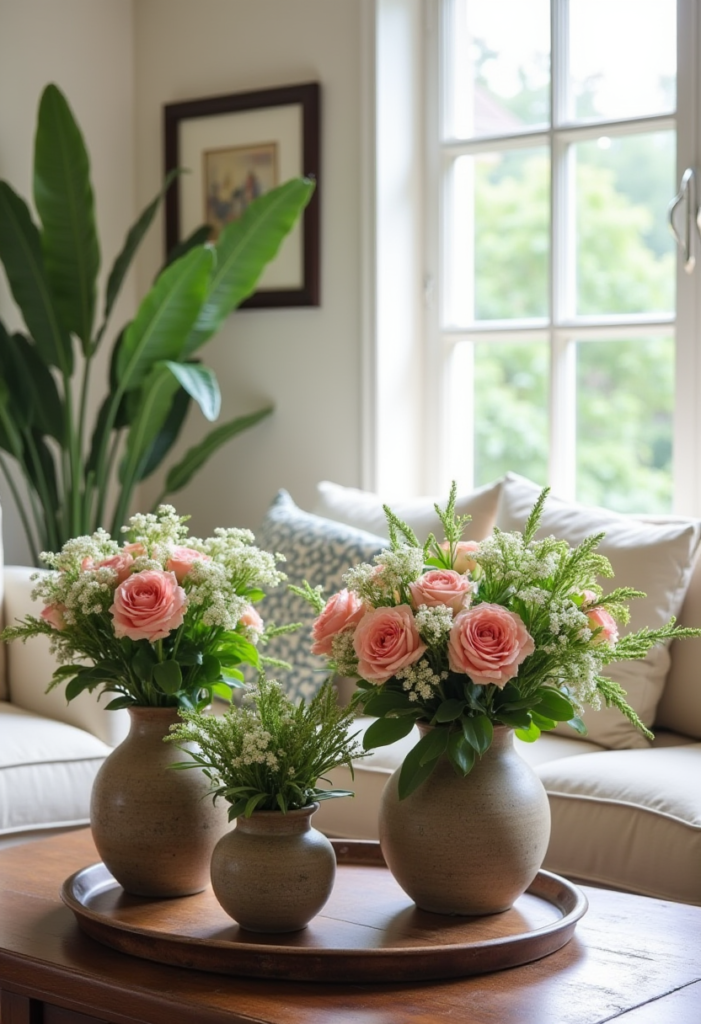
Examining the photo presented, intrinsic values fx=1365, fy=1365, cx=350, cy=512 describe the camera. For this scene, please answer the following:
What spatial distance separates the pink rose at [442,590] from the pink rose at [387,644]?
0.08ft

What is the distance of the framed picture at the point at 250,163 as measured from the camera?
379 cm

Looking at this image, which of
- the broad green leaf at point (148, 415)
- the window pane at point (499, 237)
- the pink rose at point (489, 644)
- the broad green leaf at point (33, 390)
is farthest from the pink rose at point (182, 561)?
the window pane at point (499, 237)

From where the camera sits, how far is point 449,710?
1.57 metres

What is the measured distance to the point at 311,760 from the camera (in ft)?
5.21

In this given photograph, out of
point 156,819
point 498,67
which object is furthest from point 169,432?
point 156,819

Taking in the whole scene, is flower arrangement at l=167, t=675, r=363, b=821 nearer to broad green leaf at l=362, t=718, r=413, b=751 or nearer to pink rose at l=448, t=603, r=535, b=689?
broad green leaf at l=362, t=718, r=413, b=751

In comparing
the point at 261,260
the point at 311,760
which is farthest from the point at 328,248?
the point at 311,760

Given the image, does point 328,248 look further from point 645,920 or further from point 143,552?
point 645,920

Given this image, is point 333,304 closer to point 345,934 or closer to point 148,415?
point 148,415

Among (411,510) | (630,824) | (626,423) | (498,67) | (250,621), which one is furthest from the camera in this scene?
(498,67)

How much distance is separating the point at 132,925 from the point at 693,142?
238cm

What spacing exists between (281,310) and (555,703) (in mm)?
2468

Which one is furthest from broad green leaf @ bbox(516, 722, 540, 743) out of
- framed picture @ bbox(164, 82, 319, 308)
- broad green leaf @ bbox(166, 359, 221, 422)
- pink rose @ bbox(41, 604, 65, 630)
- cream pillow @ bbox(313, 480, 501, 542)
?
framed picture @ bbox(164, 82, 319, 308)

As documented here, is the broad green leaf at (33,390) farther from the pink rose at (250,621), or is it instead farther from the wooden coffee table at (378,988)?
the wooden coffee table at (378,988)
